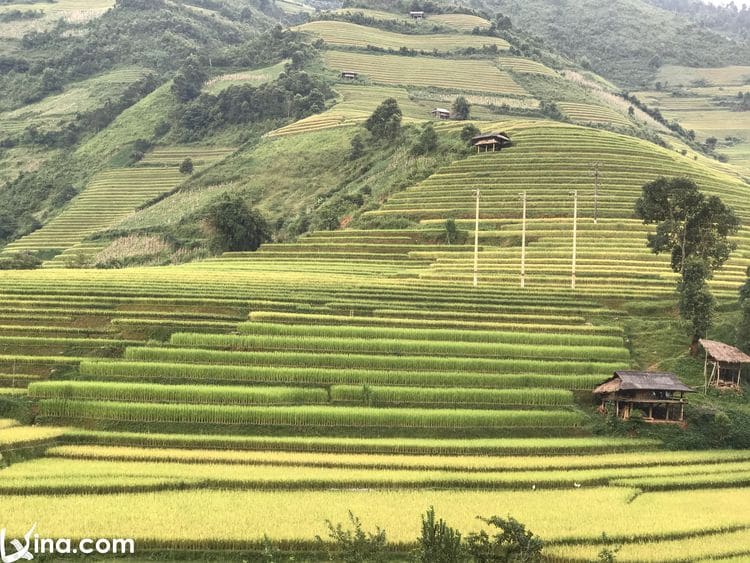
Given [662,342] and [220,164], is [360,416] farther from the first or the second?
[220,164]

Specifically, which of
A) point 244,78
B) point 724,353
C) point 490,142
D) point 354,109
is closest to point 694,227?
point 724,353

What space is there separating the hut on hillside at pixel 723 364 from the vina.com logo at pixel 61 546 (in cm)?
2696

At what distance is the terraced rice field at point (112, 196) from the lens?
87.8 metres

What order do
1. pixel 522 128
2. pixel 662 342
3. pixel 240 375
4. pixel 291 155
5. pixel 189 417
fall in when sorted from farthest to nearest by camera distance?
pixel 291 155 < pixel 522 128 < pixel 662 342 < pixel 240 375 < pixel 189 417

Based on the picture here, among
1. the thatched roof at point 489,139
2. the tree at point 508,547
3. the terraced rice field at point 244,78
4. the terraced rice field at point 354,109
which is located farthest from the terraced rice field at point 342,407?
the terraced rice field at point 244,78

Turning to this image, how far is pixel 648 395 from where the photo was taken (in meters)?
30.3

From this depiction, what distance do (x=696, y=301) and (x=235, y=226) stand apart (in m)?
43.9

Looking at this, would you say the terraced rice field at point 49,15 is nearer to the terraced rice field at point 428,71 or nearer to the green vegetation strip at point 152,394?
the terraced rice field at point 428,71

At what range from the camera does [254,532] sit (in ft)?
61.6

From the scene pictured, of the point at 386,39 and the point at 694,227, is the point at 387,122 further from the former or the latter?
the point at 386,39

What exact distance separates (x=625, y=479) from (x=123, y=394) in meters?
20.0

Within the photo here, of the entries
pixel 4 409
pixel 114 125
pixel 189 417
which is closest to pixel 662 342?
pixel 189 417

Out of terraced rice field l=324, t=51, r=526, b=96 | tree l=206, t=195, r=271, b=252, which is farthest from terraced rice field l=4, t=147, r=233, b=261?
terraced rice field l=324, t=51, r=526, b=96

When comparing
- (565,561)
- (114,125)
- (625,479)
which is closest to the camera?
(565,561)
